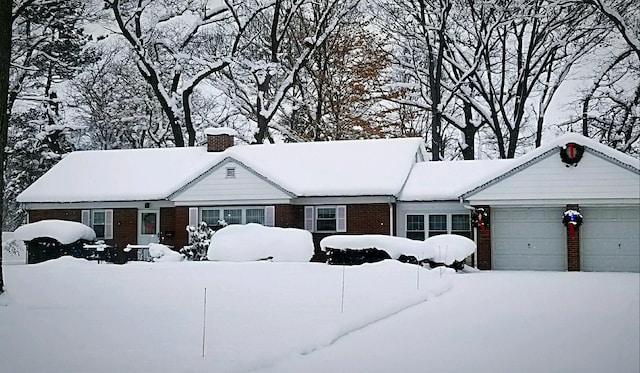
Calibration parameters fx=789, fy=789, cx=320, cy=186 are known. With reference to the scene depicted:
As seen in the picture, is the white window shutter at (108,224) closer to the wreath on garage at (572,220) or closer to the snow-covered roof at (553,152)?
the snow-covered roof at (553,152)

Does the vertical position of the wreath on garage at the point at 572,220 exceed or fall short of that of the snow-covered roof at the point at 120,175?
it falls short

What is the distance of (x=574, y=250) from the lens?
2428 cm

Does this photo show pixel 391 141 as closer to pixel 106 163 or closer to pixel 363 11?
pixel 363 11

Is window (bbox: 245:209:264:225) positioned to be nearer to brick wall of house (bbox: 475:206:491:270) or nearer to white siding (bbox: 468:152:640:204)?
white siding (bbox: 468:152:640:204)

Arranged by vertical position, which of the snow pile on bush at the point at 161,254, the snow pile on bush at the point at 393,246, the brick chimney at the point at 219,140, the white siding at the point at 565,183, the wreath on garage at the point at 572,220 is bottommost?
the snow pile on bush at the point at 161,254

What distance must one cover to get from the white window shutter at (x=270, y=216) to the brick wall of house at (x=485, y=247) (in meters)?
7.39

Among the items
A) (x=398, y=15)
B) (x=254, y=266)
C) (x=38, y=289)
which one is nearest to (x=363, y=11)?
(x=398, y=15)

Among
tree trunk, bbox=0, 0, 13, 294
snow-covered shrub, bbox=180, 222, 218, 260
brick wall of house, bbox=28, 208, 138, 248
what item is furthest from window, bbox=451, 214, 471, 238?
tree trunk, bbox=0, 0, 13, 294

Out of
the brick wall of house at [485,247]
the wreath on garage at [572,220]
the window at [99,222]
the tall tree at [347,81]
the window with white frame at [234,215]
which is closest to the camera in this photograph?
the wreath on garage at [572,220]

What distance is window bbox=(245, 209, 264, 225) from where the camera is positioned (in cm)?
2881

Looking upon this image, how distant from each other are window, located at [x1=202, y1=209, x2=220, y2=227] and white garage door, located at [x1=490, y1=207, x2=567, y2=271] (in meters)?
10.1

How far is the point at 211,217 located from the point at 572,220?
12881 millimetres

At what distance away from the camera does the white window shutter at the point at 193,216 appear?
2928 cm

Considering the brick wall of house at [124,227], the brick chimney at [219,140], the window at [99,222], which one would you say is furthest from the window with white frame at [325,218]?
the window at [99,222]
